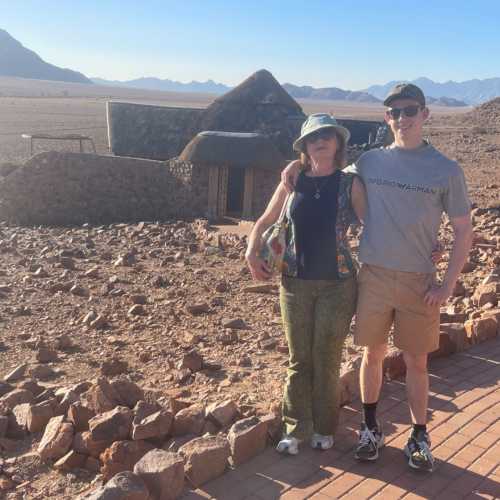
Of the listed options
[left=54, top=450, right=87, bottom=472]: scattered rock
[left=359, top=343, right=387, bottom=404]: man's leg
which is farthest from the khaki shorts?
[left=54, top=450, right=87, bottom=472]: scattered rock

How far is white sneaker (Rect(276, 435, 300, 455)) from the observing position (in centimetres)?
381

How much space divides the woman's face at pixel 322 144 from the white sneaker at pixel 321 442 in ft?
4.95

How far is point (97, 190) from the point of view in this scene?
15.3 metres

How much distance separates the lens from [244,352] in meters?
6.40

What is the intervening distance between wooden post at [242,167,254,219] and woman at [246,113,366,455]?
1148cm

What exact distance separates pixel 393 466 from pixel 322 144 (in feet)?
5.62

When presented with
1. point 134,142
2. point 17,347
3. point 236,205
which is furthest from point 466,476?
point 134,142

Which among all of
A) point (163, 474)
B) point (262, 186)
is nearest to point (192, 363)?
point (163, 474)

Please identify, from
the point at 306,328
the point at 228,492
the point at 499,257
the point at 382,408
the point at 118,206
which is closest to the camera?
the point at 228,492

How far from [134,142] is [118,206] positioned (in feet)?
19.0

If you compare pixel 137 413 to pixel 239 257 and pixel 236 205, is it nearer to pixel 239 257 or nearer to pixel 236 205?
pixel 239 257

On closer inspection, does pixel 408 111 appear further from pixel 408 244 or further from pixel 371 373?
pixel 371 373

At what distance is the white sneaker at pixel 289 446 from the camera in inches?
150

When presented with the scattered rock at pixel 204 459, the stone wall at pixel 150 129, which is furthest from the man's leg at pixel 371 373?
the stone wall at pixel 150 129
